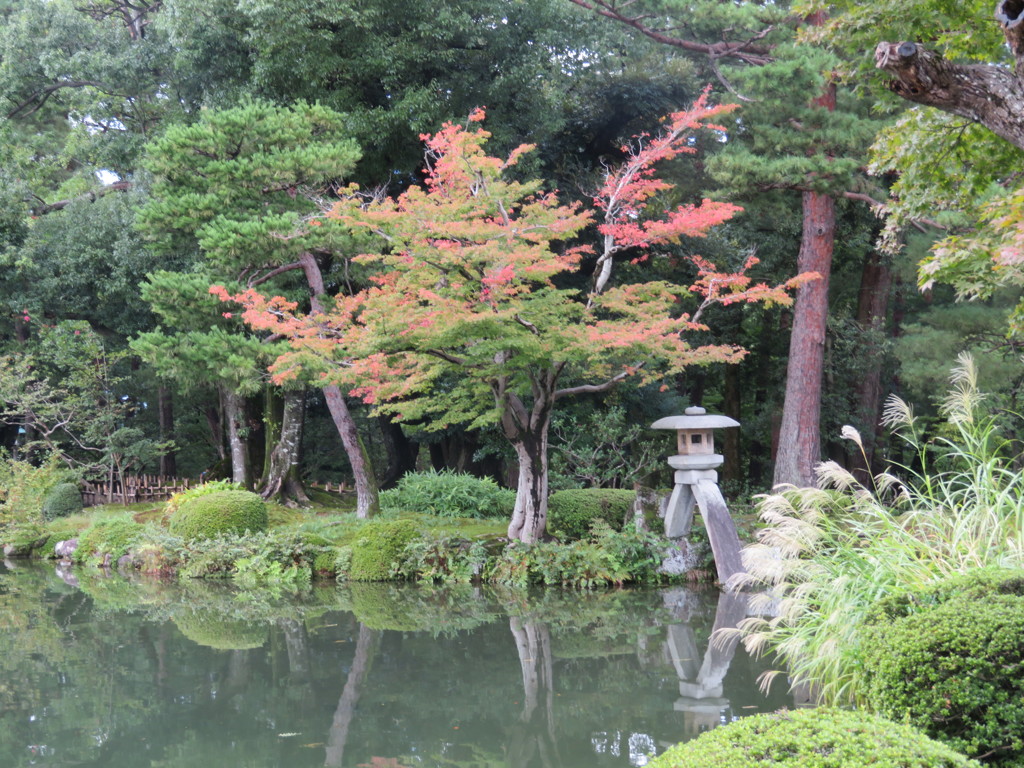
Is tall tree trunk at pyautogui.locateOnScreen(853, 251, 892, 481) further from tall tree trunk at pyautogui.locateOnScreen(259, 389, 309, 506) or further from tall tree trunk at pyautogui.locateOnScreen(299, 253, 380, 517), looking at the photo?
tall tree trunk at pyautogui.locateOnScreen(259, 389, 309, 506)

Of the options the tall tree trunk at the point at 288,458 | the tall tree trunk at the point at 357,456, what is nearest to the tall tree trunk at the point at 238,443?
the tall tree trunk at the point at 288,458

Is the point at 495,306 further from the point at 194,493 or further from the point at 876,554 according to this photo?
the point at 194,493

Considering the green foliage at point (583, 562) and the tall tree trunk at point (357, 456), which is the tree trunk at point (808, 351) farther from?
the tall tree trunk at point (357, 456)

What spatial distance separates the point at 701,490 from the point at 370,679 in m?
4.93

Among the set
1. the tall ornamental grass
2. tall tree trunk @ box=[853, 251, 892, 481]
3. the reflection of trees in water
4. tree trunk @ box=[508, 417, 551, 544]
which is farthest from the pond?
tall tree trunk @ box=[853, 251, 892, 481]

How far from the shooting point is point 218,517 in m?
11.7

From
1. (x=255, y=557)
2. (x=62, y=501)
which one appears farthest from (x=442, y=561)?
(x=62, y=501)

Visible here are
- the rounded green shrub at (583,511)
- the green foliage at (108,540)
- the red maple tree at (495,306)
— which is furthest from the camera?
the green foliage at (108,540)

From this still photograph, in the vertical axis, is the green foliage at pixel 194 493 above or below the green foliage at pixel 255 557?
above

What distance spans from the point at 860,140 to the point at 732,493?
7.83 m

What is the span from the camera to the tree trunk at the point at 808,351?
1257 cm

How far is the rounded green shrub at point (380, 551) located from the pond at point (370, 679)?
1008mm

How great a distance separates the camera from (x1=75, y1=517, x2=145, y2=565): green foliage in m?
12.4

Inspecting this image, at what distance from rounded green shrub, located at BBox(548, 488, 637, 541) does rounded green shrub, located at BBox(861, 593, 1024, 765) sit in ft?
25.4
